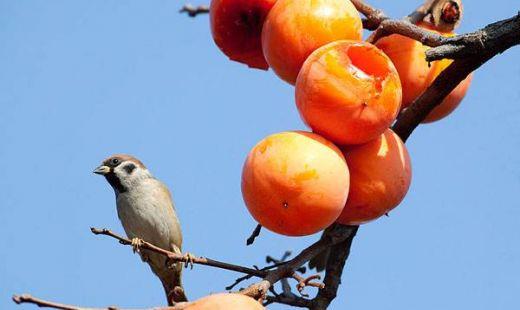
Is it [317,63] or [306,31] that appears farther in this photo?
[306,31]

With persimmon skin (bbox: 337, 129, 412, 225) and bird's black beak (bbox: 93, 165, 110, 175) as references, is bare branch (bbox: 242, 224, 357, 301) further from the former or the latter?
bird's black beak (bbox: 93, 165, 110, 175)

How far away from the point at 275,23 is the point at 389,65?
52 cm

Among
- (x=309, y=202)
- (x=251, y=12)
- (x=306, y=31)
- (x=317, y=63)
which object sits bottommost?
(x=309, y=202)

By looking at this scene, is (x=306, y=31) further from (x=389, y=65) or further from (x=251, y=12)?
(x=251, y=12)

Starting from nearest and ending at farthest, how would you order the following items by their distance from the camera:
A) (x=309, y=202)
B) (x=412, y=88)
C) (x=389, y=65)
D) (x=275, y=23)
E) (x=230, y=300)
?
(x=230, y=300), (x=309, y=202), (x=389, y=65), (x=275, y=23), (x=412, y=88)

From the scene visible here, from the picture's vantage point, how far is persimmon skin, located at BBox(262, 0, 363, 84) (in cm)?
290

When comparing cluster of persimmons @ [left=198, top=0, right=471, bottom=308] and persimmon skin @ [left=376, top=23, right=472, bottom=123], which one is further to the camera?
persimmon skin @ [left=376, top=23, right=472, bottom=123]

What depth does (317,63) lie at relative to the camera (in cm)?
269

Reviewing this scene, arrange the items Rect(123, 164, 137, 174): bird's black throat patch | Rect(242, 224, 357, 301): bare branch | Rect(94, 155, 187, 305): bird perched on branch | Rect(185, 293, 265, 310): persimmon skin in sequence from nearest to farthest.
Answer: Rect(185, 293, 265, 310): persimmon skin
Rect(242, 224, 357, 301): bare branch
Rect(94, 155, 187, 305): bird perched on branch
Rect(123, 164, 137, 174): bird's black throat patch

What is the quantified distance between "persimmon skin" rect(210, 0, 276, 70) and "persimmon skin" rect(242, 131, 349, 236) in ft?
3.17

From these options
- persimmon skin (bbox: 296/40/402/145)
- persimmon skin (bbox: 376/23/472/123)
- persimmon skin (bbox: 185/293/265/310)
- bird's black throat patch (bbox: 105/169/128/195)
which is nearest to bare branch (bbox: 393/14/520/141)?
persimmon skin (bbox: 376/23/472/123)

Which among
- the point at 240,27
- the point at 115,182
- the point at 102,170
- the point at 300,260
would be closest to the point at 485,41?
the point at 300,260

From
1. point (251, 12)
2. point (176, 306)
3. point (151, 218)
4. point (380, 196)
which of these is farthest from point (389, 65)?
point (151, 218)

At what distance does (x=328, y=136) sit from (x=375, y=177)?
0.79ft
